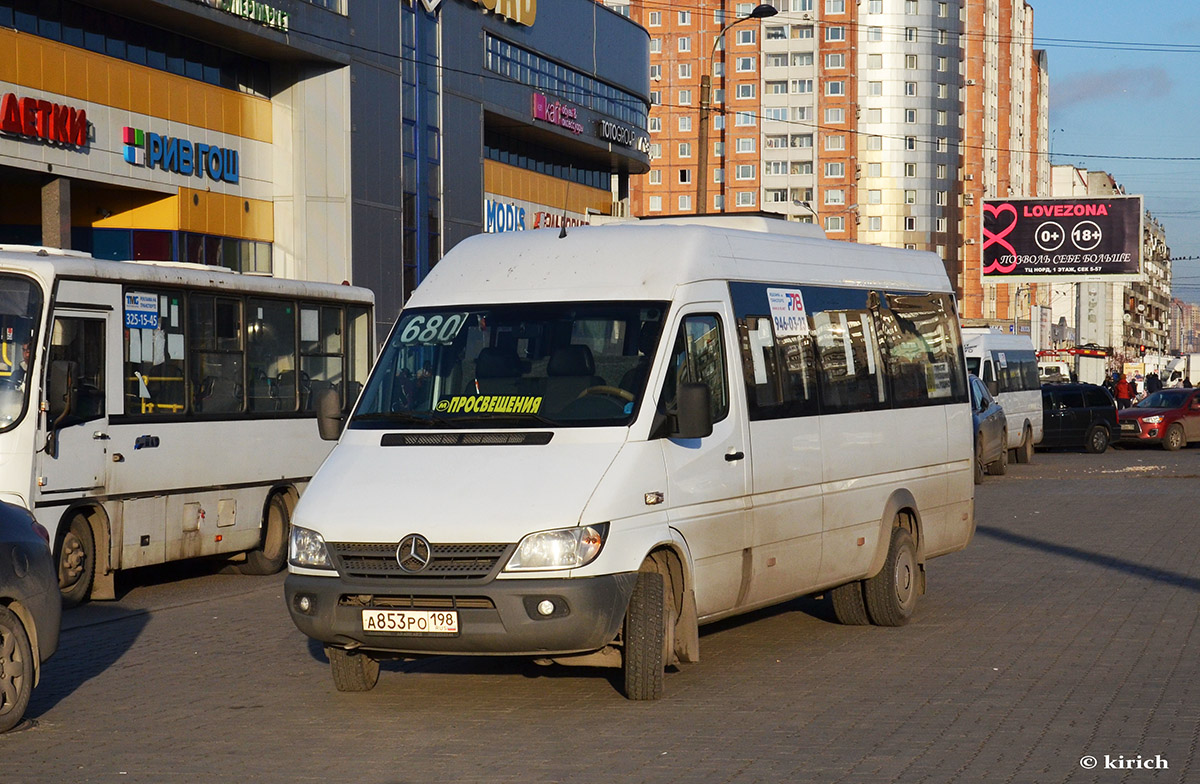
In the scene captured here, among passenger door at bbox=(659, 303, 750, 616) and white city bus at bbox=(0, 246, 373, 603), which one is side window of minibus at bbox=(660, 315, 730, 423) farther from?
white city bus at bbox=(0, 246, 373, 603)

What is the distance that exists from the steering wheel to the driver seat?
→ 21mm

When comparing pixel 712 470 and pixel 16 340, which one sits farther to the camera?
pixel 16 340

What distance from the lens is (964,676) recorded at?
9555 mm

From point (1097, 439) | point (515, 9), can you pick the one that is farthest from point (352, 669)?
point (515, 9)

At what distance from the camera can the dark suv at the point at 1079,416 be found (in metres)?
39.3

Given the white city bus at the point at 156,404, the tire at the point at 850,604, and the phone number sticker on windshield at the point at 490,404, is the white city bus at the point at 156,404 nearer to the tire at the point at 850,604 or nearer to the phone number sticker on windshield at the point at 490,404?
the phone number sticker on windshield at the point at 490,404

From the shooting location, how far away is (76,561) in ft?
44.4

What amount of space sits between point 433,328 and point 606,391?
1248mm

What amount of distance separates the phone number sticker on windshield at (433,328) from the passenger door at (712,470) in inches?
50.1

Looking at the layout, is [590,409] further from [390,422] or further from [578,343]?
[390,422]

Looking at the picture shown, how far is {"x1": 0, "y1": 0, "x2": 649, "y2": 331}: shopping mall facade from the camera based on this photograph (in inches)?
1186

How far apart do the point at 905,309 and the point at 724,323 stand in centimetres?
317

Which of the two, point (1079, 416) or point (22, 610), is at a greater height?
point (22, 610)

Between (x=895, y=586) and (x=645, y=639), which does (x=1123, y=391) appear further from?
(x=645, y=639)
